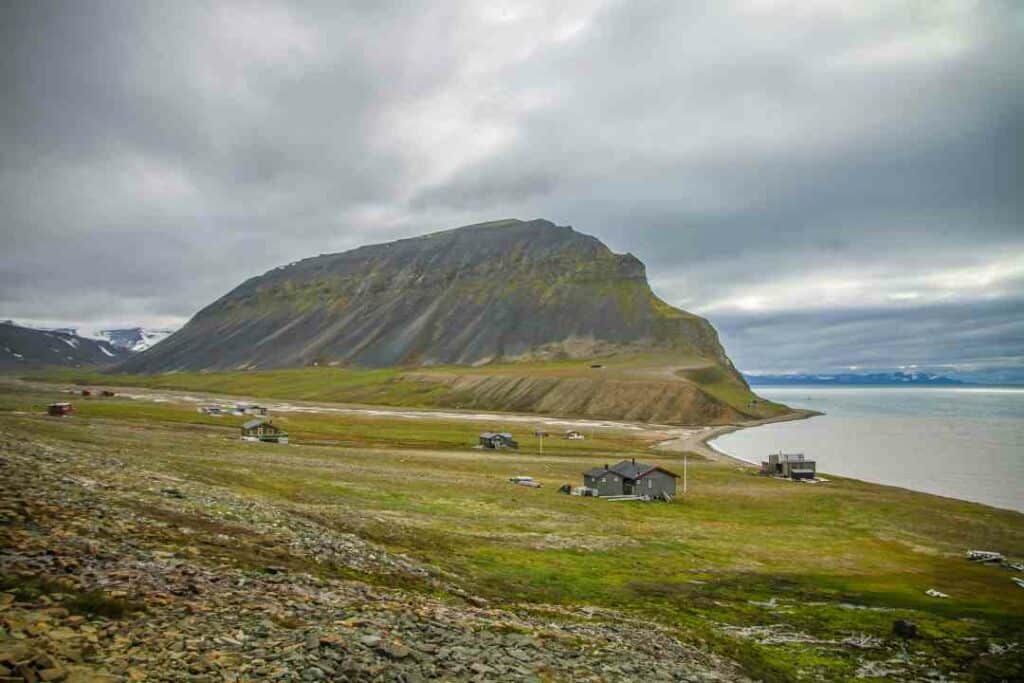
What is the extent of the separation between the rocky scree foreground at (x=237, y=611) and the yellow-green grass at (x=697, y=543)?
4.39 m

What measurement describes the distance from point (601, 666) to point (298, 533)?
1677cm

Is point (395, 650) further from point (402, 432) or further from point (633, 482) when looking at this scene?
point (402, 432)

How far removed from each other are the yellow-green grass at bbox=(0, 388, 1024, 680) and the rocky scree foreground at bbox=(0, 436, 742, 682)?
439 centimetres

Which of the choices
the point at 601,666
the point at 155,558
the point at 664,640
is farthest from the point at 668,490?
the point at 155,558

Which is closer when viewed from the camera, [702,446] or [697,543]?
[697,543]

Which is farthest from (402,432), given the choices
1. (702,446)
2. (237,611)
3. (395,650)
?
(395,650)

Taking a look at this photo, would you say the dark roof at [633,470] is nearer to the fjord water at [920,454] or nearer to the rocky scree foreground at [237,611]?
the rocky scree foreground at [237,611]

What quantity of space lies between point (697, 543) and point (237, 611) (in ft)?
134

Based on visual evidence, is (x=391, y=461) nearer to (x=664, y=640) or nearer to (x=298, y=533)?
(x=298, y=533)

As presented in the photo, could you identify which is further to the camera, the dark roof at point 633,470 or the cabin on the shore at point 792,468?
the cabin on the shore at point 792,468

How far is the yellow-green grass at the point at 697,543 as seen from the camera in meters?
31.9

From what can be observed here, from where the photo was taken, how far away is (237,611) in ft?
59.2

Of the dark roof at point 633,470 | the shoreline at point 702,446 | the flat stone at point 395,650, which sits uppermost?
the flat stone at point 395,650

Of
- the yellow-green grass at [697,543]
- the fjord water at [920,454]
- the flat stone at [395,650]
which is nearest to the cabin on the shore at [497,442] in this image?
the yellow-green grass at [697,543]
